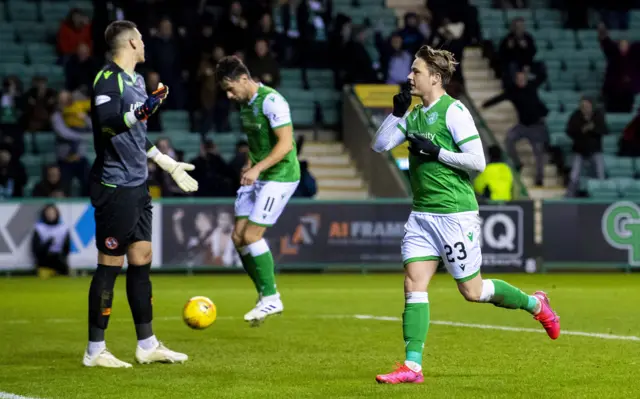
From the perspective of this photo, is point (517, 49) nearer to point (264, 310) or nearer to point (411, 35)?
point (411, 35)

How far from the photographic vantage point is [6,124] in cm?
2383

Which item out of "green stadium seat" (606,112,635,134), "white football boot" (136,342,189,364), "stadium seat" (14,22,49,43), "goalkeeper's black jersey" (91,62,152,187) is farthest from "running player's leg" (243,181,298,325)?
"green stadium seat" (606,112,635,134)

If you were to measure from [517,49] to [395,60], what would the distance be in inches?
109

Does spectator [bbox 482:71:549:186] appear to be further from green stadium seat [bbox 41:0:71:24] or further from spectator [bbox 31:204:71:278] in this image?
green stadium seat [bbox 41:0:71:24]

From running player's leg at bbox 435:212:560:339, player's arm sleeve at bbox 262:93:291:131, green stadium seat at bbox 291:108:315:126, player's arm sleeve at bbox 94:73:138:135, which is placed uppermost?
player's arm sleeve at bbox 94:73:138:135

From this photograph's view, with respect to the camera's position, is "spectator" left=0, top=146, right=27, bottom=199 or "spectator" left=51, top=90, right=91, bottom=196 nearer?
"spectator" left=0, top=146, right=27, bottom=199

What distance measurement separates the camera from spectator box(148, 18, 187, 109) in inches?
960

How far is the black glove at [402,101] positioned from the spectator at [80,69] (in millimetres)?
15956

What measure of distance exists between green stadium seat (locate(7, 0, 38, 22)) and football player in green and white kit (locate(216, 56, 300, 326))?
50.6 feet

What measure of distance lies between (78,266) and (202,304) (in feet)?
34.0

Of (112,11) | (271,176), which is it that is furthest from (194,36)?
(271,176)

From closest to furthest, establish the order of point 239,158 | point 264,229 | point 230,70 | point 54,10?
point 230,70
point 264,229
point 239,158
point 54,10

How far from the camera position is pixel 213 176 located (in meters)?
22.5

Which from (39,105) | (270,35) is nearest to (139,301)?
(39,105)
